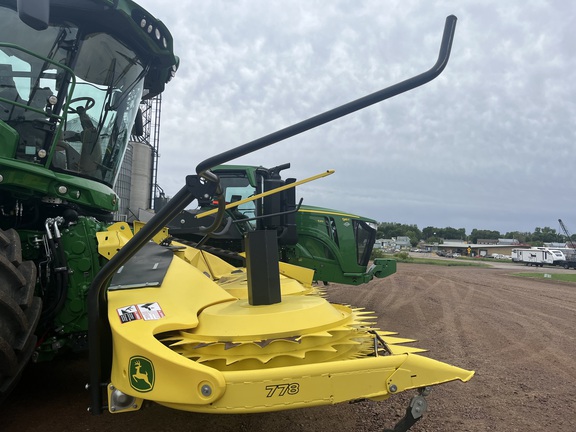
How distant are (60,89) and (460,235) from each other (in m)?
129

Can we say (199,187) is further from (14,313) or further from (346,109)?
(14,313)

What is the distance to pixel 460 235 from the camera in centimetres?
12131

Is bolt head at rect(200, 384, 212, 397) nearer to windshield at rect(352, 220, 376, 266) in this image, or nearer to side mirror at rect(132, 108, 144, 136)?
side mirror at rect(132, 108, 144, 136)

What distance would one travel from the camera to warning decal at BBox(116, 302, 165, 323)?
220cm

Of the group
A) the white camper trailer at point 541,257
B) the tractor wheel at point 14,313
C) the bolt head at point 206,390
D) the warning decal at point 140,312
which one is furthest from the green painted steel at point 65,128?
the white camper trailer at point 541,257

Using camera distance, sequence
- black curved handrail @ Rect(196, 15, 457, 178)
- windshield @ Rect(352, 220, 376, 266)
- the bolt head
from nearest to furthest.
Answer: black curved handrail @ Rect(196, 15, 457, 178) → the bolt head → windshield @ Rect(352, 220, 376, 266)

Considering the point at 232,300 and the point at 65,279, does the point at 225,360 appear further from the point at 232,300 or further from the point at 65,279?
the point at 65,279

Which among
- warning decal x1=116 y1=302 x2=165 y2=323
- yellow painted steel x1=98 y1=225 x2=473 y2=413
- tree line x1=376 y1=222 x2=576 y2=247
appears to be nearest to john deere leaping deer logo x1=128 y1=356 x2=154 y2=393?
yellow painted steel x1=98 y1=225 x2=473 y2=413

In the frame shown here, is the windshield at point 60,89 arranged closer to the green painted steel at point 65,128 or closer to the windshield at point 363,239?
the green painted steel at point 65,128

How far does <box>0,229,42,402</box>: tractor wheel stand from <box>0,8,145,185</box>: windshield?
96cm

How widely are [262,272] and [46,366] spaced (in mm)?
3012

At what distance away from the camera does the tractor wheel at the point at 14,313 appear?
2.21 metres

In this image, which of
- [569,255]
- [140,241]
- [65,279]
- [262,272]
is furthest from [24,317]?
[569,255]

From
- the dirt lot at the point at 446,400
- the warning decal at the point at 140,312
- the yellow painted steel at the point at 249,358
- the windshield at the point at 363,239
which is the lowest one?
the dirt lot at the point at 446,400
